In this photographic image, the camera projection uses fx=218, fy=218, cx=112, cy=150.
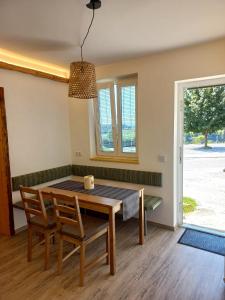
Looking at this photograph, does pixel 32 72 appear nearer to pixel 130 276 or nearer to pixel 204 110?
pixel 204 110

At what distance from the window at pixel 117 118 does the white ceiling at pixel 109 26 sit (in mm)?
708

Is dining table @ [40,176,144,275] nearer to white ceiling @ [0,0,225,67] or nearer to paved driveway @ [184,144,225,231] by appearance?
paved driveway @ [184,144,225,231]

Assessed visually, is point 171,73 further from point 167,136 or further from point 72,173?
point 72,173

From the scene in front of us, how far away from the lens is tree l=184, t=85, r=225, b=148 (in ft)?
9.75

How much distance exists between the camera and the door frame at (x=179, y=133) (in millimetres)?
3044

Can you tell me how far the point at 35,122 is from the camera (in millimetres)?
3570

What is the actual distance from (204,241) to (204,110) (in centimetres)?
181

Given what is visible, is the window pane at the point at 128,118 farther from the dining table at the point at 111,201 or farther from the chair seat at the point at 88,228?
the chair seat at the point at 88,228

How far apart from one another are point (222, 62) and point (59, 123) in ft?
9.04

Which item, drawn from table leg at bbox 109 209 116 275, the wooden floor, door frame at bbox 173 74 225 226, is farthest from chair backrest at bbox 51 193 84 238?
door frame at bbox 173 74 225 226

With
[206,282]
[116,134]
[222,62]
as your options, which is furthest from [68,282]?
[222,62]

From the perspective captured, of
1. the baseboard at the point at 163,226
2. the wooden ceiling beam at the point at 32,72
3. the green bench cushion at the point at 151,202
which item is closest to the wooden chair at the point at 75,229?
the green bench cushion at the point at 151,202

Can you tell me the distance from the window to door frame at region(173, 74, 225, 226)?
72 cm

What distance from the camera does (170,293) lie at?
81.7 inches
